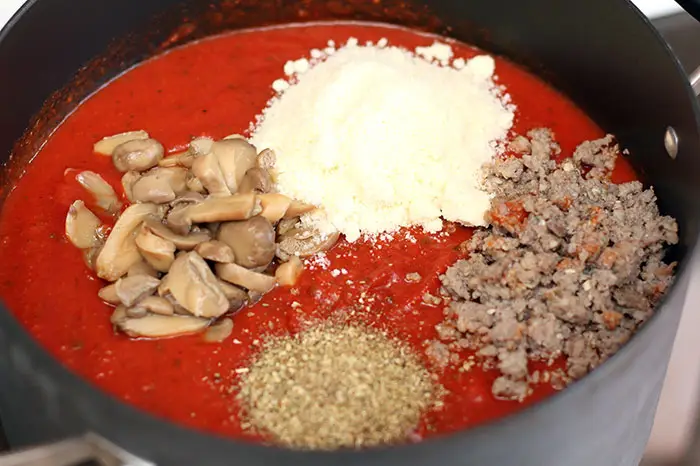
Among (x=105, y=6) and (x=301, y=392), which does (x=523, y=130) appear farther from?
(x=105, y=6)

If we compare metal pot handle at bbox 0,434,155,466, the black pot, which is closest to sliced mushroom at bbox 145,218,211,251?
the black pot

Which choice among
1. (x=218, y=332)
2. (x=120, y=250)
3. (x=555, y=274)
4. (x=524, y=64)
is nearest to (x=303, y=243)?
(x=218, y=332)

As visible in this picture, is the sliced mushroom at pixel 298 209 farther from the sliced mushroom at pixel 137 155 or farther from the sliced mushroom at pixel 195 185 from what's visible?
the sliced mushroom at pixel 137 155

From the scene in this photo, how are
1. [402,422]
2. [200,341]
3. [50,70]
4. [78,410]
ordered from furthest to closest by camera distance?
[50,70], [200,341], [402,422], [78,410]

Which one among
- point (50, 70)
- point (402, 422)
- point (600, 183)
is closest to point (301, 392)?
point (402, 422)

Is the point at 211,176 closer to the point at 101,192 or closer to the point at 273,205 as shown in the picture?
the point at 273,205

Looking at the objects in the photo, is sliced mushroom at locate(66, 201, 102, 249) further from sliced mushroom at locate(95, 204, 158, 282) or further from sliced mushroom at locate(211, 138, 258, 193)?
sliced mushroom at locate(211, 138, 258, 193)
